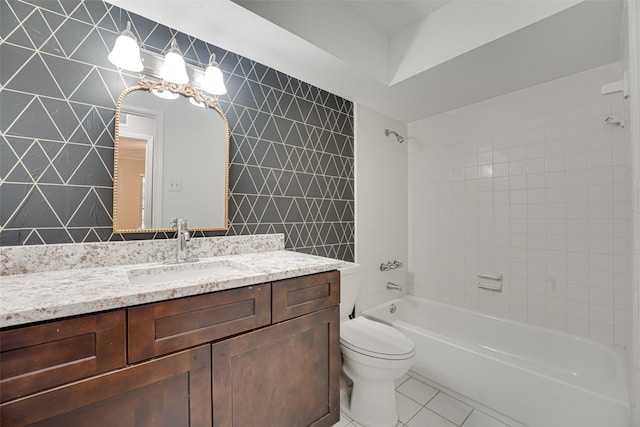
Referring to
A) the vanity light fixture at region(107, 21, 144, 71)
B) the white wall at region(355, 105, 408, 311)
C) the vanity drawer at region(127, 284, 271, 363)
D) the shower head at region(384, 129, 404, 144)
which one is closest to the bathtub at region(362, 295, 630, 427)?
the white wall at region(355, 105, 408, 311)

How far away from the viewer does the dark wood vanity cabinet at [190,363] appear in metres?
0.67

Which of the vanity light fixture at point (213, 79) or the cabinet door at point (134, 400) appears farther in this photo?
the vanity light fixture at point (213, 79)

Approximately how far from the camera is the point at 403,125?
2.84 metres

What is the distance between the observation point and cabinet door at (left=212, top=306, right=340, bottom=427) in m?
0.98

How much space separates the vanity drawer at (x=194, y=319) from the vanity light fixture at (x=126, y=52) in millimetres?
1118

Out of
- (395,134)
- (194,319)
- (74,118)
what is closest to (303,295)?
(194,319)

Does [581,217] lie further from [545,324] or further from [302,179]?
[302,179]

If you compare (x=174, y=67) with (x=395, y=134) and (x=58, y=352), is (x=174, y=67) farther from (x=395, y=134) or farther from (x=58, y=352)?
(x=395, y=134)

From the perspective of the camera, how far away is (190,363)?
0.89m

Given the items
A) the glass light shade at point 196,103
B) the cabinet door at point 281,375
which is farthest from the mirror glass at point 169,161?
the cabinet door at point 281,375

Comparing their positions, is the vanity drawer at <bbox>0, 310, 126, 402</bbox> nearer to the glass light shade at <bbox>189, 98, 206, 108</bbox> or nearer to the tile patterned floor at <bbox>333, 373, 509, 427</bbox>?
the glass light shade at <bbox>189, 98, 206, 108</bbox>

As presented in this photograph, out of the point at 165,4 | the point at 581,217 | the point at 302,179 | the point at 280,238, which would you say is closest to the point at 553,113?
the point at 581,217

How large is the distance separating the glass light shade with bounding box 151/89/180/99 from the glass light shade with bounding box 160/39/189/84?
0.21 feet

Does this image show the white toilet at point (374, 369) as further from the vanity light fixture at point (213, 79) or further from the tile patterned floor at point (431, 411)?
the vanity light fixture at point (213, 79)
